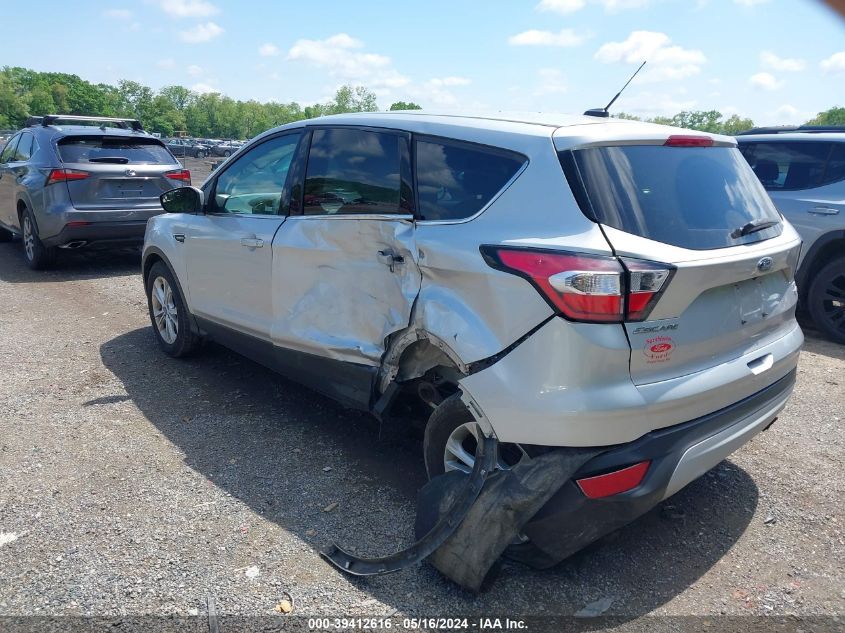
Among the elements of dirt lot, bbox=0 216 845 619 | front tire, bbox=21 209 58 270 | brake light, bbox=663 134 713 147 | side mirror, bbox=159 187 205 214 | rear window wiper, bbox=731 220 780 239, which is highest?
brake light, bbox=663 134 713 147

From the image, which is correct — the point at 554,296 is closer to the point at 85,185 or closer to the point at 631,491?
the point at 631,491

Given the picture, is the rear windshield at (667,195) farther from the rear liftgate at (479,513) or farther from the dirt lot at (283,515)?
the dirt lot at (283,515)

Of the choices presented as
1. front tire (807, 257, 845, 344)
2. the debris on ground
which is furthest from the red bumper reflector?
front tire (807, 257, 845, 344)

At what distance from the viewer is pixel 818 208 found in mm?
6324

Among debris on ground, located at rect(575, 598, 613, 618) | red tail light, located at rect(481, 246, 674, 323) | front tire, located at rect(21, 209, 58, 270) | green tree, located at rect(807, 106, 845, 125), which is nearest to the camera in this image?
red tail light, located at rect(481, 246, 674, 323)

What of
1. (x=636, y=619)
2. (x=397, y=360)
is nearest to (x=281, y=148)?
(x=397, y=360)

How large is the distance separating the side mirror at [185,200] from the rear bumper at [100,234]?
3.86 m

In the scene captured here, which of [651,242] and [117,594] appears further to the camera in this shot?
[117,594]

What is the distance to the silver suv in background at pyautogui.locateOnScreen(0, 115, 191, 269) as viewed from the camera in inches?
328

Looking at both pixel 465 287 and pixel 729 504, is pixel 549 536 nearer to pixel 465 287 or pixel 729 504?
pixel 465 287

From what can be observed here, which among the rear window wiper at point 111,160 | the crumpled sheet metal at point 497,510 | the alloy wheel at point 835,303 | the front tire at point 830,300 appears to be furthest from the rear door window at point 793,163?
the rear window wiper at point 111,160

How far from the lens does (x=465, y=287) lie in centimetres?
279

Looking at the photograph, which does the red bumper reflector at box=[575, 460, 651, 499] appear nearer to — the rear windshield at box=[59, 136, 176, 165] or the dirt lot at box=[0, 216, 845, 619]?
the dirt lot at box=[0, 216, 845, 619]

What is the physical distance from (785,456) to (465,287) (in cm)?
247
